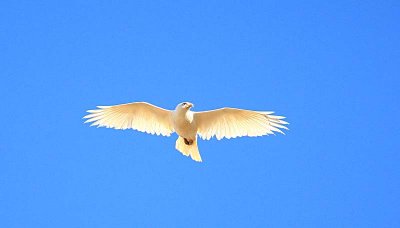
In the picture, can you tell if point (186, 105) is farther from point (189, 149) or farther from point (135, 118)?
point (135, 118)

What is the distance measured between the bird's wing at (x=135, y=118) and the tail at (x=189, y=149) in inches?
23.7

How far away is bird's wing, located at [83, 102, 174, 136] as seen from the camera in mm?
24641

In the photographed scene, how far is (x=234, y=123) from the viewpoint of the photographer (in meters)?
24.5

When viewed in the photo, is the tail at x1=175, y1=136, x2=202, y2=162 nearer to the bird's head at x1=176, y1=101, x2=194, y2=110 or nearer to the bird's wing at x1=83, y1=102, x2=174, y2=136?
the bird's wing at x1=83, y1=102, x2=174, y2=136

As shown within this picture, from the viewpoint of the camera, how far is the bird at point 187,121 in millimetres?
23984

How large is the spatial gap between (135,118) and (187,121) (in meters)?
1.88

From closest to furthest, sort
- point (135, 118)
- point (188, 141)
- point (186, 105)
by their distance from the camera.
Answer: point (186, 105), point (188, 141), point (135, 118)

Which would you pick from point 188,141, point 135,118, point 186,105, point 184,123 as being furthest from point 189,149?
point 135,118

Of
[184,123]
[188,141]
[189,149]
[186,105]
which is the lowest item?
[189,149]

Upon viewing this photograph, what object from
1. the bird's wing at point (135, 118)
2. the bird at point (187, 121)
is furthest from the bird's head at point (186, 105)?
the bird's wing at point (135, 118)

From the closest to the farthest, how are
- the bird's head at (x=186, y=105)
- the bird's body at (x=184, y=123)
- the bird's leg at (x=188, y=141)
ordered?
the bird's head at (x=186, y=105) < the bird's body at (x=184, y=123) < the bird's leg at (x=188, y=141)

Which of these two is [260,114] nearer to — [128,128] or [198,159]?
[198,159]

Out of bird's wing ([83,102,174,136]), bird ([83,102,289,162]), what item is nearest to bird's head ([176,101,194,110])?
bird ([83,102,289,162])

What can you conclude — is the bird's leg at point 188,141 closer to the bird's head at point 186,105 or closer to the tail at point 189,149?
the tail at point 189,149
